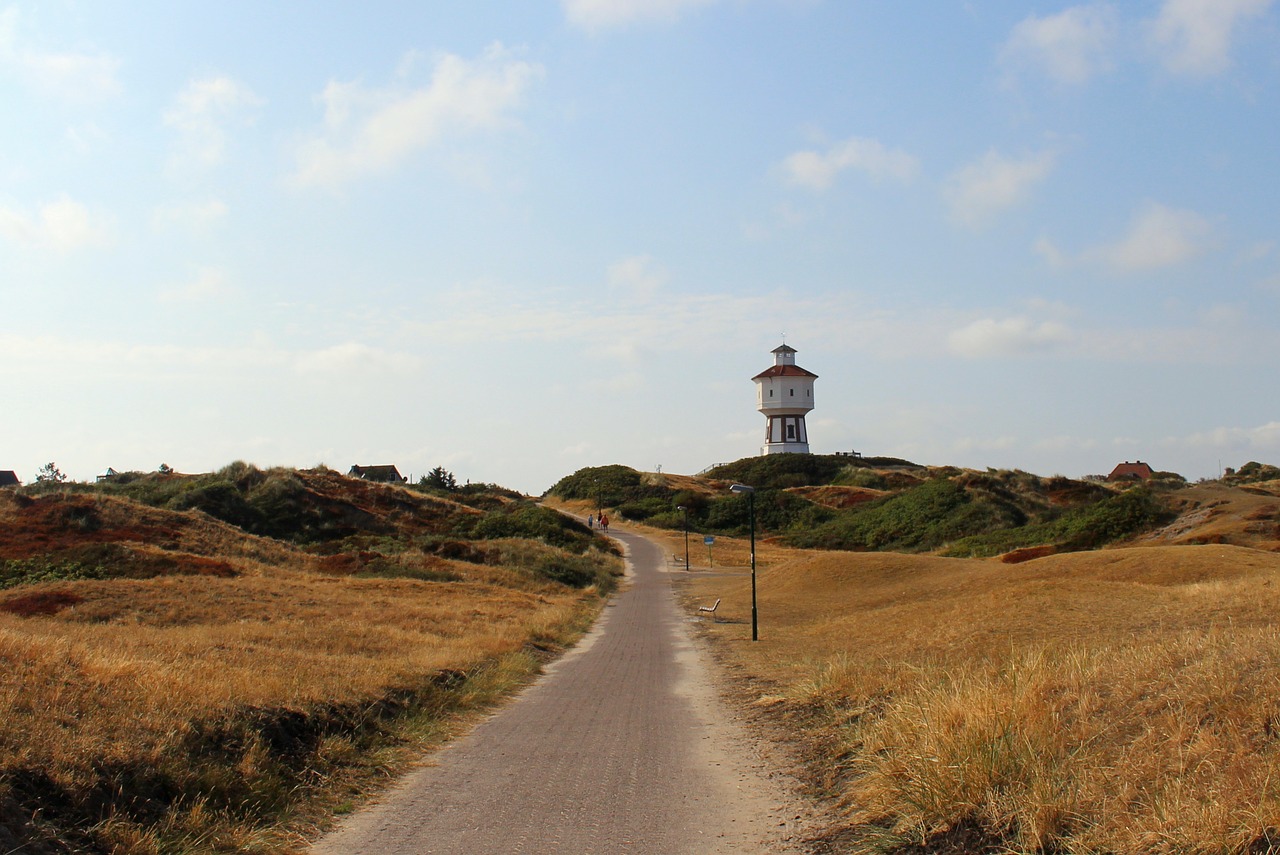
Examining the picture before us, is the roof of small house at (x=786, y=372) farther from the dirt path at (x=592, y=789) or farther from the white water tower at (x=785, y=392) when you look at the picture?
the dirt path at (x=592, y=789)

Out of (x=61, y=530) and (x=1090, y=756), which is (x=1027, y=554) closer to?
(x=61, y=530)

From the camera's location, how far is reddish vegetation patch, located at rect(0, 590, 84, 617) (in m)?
24.7

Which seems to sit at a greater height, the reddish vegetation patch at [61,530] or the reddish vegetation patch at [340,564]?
the reddish vegetation patch at [61,530]

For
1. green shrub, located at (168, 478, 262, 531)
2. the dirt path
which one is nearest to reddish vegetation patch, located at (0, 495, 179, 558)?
green shrub, located at (168, 478, 262, 531)

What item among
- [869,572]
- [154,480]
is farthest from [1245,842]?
[154,480]

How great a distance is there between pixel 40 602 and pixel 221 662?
16.1m

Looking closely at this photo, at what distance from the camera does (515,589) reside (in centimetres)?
3944

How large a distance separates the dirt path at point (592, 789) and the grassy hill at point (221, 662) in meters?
0.66

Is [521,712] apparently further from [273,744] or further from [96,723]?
[96,723]

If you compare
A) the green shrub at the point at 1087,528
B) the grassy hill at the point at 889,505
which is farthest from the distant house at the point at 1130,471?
the green shrub at the point at 1087,528

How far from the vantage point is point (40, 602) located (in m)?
25.6

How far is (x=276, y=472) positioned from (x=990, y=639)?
60.4m

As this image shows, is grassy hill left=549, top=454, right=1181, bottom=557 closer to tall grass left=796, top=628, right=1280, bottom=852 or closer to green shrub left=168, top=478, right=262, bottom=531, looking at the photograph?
green shrub left=168, top=478, right=262, bottom=531

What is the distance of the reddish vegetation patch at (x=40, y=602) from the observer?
24.7 metres
